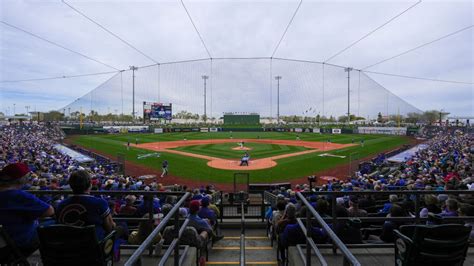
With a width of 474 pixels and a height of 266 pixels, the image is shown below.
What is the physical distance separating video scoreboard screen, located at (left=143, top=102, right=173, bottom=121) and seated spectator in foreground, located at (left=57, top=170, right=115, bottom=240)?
221 feet

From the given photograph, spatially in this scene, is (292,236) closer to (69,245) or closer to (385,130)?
(69,245)

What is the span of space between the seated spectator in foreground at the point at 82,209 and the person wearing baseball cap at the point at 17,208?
308 millimetres

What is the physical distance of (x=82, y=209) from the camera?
3.26 metres

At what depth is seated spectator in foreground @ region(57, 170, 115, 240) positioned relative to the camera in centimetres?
324

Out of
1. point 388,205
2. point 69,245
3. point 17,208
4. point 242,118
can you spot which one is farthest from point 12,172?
point 242,118

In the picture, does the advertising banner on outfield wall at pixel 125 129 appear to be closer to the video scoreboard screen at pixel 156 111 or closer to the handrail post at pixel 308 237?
the video scoreboard screen at pixel 156 111

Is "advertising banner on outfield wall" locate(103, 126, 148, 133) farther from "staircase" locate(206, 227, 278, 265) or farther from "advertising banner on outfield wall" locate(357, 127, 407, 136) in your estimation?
"staircase" locate(206, 227, 278, 265)

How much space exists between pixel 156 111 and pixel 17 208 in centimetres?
6944

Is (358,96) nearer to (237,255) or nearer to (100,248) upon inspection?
(237,255)


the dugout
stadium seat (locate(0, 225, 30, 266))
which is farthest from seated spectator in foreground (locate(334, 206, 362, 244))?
the dugout

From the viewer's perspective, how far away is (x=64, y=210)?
3.26m

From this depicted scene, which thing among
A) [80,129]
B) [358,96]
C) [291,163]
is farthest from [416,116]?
[80,129]

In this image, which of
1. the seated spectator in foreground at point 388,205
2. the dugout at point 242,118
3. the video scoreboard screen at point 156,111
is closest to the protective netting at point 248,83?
the video scoreboard screen at point 156,111

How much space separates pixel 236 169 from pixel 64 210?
21.8 m
